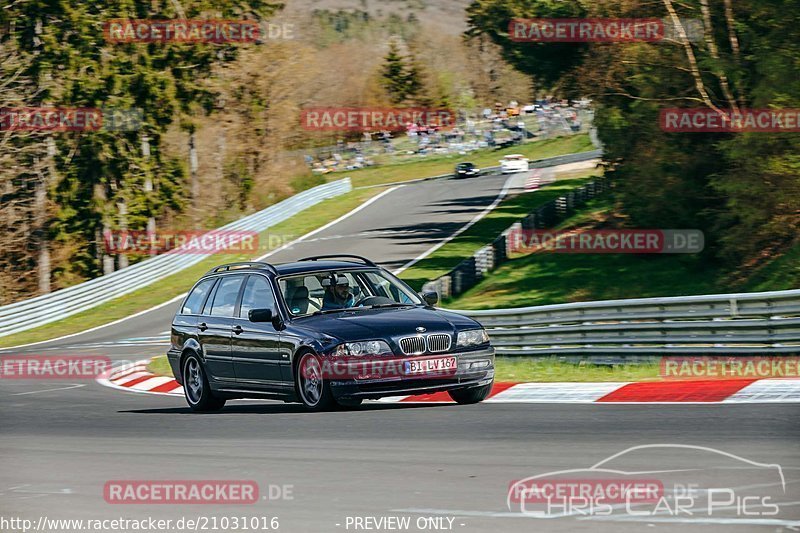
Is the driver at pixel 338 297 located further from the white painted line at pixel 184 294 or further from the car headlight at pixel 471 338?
the white painted line at pixel 184 294

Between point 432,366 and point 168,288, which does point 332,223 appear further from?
point 432,366

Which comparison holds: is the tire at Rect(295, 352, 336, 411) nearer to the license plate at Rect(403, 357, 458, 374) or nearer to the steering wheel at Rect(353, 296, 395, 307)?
the license plate at Rect(403, 357, 458, 374)

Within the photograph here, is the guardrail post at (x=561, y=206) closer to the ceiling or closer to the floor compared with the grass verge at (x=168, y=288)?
closer to the ceiling

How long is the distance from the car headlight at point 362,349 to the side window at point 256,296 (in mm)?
1481

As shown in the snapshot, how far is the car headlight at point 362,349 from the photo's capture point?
37.3 feet

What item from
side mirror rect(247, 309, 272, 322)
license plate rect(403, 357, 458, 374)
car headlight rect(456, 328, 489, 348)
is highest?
side mirror rect(247, 309, 272, 322)

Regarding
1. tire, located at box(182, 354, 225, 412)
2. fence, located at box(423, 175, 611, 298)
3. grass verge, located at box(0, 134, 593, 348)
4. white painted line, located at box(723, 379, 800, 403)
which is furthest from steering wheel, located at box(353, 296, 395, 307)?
grass verge, located at box(0, 134, 593, 348)

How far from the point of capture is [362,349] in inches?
448

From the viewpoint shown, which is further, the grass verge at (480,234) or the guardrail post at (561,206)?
the guardrail post at (561,206)

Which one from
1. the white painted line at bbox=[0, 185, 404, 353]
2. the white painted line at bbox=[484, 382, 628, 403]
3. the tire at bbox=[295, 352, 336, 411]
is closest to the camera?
the tire at bbox=[295, 352, 336, 411]

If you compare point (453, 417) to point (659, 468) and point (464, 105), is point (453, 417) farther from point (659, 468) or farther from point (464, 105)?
point (464, 105)

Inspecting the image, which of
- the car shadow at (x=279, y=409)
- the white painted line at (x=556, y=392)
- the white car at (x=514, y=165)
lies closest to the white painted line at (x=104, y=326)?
the car shadow at (x=279, y=409)

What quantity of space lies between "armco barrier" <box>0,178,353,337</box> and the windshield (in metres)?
26.7

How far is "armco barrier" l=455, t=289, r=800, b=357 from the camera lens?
43.7ft
